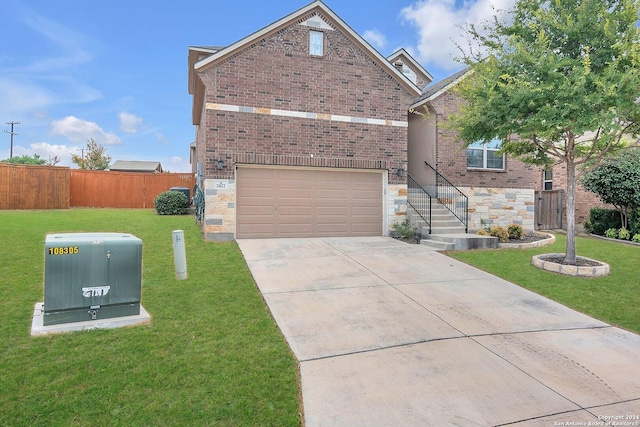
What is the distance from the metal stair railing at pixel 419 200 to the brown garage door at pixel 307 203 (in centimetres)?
149

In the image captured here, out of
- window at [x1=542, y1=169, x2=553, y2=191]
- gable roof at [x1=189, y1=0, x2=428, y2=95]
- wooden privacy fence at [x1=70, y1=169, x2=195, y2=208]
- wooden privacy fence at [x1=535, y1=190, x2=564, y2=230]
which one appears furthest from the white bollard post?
window at [x1=542, y1=169, x2=553, y2=191]

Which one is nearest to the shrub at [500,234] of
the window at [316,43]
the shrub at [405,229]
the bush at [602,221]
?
the shrub at [405,229]

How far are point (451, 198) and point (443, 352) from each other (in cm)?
987

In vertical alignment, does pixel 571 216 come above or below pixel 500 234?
above

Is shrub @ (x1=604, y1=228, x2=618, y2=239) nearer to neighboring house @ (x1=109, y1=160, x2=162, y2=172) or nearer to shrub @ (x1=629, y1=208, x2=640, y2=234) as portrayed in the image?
shrub @ (x1=629, y1=208, x2=640, y2=234)

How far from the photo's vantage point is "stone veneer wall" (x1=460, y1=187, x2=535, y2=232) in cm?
1354

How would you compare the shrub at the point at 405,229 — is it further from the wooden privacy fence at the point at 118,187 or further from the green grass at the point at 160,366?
the wooden privacy fence at the point at 118,187

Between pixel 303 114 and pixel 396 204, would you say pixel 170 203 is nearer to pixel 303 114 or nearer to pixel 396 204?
pixel 303 114

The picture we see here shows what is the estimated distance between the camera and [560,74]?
718 cm

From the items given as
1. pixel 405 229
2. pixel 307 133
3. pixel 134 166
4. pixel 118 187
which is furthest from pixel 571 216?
pixel 134 166

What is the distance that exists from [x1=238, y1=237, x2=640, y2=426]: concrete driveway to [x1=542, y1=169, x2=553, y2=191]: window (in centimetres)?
1374

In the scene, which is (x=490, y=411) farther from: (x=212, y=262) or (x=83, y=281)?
(x=212, y=262)

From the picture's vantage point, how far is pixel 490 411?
2979 mm

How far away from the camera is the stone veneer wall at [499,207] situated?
533 inches
